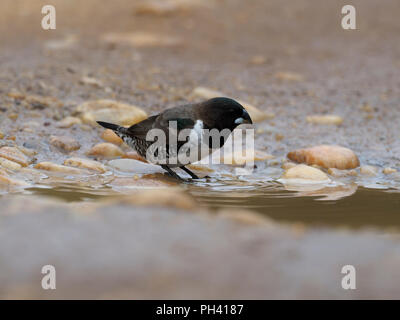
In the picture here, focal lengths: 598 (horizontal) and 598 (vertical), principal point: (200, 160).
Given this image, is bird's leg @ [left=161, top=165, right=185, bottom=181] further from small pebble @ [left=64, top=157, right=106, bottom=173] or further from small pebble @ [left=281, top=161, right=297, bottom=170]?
small pebble @ [left=281, top=161, right=297, bottom=170]

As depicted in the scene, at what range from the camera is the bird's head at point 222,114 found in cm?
479

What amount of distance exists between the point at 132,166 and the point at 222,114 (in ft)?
3.47

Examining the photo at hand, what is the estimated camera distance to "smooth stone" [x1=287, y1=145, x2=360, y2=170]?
548 cm

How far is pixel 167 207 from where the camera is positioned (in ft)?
10.9

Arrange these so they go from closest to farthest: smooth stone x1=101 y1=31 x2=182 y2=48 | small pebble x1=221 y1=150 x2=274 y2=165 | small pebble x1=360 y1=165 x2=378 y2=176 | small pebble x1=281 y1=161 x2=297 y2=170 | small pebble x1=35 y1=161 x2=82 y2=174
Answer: small pebble x1=35 y1=161 x2=82 y2=174
small pebble x1=360 y1=165 x2=378 y2=176
small pebble x1=281 y1=161 x2=297 y2=170
small pebble x1=221 y1=150 x2=274 y2=165
smooth stone x1=101 y1=31 x2=182 y2=48

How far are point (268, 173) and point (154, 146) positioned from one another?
1100mm

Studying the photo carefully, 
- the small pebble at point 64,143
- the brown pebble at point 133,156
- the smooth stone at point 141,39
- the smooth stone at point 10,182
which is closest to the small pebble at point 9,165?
the smooth stone at point 10,182

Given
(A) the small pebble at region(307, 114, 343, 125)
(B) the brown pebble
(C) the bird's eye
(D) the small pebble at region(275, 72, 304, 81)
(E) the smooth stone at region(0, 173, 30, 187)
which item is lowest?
(E) the smooth stone at region(0, 173, 30, 187)

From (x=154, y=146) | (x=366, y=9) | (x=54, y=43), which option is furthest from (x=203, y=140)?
(x=366, y=9)

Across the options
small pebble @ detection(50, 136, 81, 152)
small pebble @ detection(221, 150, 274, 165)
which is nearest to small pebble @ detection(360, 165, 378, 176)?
small pebble @ detection(221, 150, 274, 165)

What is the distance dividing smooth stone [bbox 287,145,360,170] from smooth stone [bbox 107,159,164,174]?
137 centimetres

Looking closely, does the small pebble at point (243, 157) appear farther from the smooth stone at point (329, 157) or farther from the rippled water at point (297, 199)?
the rippled water at point (297, 199)
